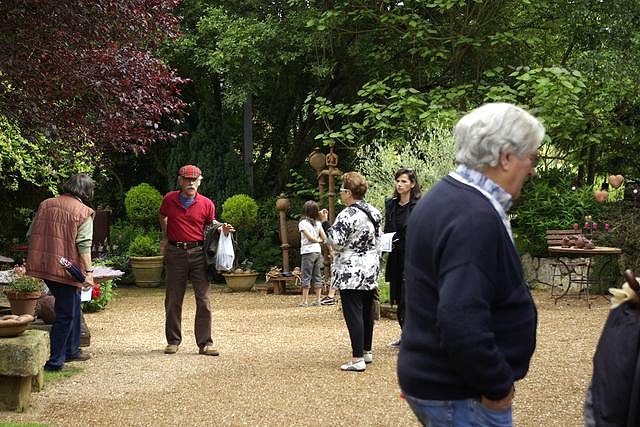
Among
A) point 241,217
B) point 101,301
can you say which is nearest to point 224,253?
point 101,301

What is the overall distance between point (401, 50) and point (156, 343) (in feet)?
28.6

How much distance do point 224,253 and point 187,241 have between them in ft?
1.33

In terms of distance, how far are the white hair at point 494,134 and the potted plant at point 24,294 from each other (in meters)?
6.65

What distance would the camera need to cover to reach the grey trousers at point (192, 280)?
8.99 meters

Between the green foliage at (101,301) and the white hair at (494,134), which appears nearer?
the white hair at (494,134)

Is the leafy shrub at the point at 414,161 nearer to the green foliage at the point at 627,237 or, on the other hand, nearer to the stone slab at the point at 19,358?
the green foliage at the point at 627,237

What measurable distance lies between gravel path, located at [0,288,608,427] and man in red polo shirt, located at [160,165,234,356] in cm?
53

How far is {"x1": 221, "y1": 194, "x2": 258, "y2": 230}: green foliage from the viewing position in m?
18.1

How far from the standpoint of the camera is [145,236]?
1869cm

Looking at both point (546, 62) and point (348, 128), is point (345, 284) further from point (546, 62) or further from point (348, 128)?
point (546, 62)

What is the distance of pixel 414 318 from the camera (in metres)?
2.71

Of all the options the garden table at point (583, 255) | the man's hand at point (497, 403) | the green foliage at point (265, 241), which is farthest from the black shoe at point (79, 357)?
the green foliage at point (265, 241)

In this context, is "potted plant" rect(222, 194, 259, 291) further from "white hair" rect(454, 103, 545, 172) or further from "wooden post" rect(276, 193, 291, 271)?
"white hair" rect(454, 103, 545, 172)

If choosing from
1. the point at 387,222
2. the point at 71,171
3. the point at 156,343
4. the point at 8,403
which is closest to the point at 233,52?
the point at 71,171
